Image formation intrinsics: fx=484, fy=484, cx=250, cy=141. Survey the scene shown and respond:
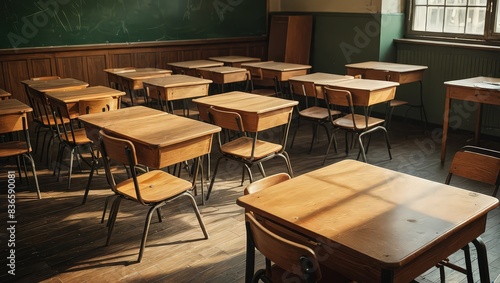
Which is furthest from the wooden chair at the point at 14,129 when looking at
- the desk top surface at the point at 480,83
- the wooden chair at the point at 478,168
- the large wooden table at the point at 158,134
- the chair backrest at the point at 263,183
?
the desk top surface at the point at 480,83

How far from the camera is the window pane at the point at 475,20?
574 centimetres

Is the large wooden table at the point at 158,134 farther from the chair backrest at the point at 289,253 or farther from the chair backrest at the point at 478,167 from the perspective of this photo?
the chair backrest at the point at 478,167

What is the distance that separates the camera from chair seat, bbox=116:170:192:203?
111 inches

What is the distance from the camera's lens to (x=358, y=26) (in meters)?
6.74

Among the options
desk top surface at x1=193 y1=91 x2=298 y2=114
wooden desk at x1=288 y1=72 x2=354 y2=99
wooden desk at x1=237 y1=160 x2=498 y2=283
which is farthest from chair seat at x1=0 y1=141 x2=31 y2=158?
wooden desk at x1=288 y1=72 x2=354 y2=99

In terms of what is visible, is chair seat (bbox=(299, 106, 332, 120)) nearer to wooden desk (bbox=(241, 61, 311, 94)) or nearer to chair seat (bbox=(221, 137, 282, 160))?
wooden desk (bbox=(241, 61, 311, 94))

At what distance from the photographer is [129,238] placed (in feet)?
10.4

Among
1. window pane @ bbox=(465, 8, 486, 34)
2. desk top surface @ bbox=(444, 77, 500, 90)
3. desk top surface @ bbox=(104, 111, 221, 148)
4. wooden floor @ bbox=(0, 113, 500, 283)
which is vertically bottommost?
wooden floor @ bbox=(0, 113, 500, 283)

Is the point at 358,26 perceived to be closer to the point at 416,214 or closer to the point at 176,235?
the point at 176,235

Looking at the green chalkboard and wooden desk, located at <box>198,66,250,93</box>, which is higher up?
the green chalkboard

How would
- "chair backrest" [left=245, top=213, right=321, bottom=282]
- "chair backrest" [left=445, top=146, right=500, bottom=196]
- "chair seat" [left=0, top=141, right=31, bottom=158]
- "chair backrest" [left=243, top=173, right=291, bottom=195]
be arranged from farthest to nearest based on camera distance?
"chair seat" [left=0, top=141, right=31, bottom=158], "chair backrest" [left=445, top=146, right=500, bottom=196], "chair backrest" [left=243, top=173, right=291, bottom=195], "chair backrest" [left=245, top=213, right=321, bottom=282]

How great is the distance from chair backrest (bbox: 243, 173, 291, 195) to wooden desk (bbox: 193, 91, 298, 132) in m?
1.29

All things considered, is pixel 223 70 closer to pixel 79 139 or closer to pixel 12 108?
pixel 79 139

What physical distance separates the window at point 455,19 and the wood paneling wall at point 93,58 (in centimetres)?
270
